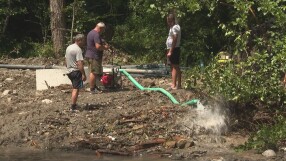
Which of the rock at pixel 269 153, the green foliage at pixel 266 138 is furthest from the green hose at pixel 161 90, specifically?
the rock at pixel 269 153

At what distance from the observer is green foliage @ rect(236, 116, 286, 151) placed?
9.97m

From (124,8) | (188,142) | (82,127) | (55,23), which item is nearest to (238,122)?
(188,142)

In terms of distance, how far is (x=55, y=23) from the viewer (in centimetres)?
2019

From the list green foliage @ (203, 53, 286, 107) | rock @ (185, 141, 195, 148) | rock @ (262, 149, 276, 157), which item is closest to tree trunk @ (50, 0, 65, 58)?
green foliage @ (203, 53, 286, 107)

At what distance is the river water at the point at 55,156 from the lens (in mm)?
9820

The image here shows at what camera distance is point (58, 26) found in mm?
20219

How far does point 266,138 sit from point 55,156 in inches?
136

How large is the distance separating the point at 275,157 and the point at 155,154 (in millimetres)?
1902

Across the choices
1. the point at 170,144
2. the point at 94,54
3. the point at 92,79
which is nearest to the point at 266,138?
the point at 170,144

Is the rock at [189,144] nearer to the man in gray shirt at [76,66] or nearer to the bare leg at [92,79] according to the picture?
the man in gray shirt at [76,66]

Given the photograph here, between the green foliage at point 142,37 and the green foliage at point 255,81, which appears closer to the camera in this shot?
the green foliage at point 255,81

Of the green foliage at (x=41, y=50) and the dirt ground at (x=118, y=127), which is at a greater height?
the green foliage at (x=41, y=50)

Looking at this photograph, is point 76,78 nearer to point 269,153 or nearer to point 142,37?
point 269,153

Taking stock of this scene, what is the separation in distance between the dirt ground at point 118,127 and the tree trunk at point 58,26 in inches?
270
